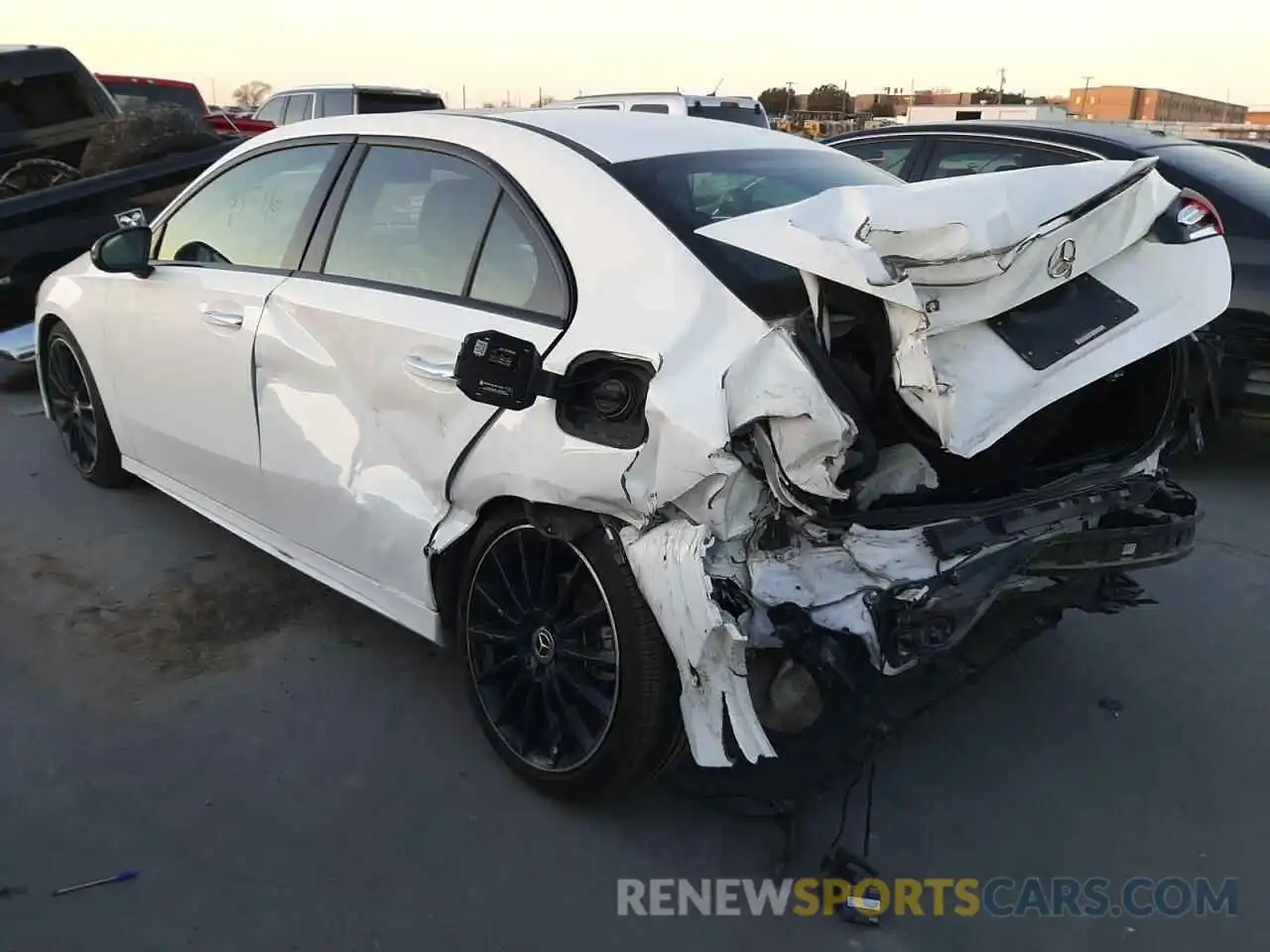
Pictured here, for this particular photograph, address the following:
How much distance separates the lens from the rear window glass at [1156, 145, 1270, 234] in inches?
204

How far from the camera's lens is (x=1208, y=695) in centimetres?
331

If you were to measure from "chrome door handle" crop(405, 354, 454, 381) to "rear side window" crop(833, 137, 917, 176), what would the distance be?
453cm

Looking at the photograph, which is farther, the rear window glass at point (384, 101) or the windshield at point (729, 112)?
the windshield at point (729, 112)

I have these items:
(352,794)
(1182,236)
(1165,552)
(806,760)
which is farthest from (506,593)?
(1182,236)

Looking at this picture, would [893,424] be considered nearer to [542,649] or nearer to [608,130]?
[542,649]

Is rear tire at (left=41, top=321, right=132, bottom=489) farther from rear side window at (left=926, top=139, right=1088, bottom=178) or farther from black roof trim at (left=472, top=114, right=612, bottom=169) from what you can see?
rear side window at (left=926, top=139, right=1088, bottom=178)

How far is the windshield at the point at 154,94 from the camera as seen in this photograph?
1157cm

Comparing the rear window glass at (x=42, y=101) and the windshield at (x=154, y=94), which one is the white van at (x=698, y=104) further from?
the rear window glass at (x=42, y=101)

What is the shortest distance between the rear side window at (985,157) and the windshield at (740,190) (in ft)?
9.59

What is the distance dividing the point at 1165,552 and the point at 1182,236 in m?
0.79

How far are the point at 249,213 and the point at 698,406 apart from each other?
2.26 metres

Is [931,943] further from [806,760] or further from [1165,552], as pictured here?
[1165,552]

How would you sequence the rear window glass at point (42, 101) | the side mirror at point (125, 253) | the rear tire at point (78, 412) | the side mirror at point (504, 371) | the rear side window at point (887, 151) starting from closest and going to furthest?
the side mirror at point (504, 371) < the side mirror at point (125, 253) < the rear tire at point (78, 412) < the rear side window at point (887, 151) < the rear window glass at point (42, 101)

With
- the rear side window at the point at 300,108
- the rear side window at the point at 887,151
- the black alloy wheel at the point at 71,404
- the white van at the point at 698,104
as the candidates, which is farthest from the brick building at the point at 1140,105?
the black alloy wheel at the point at 71,404
